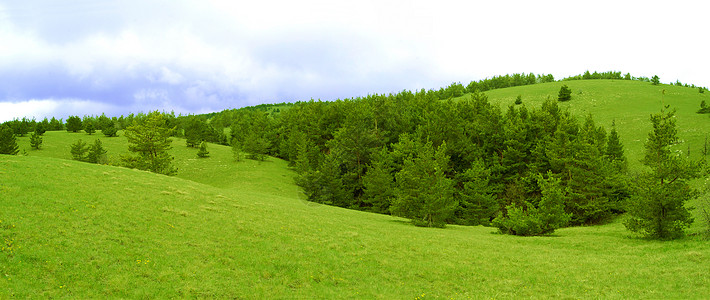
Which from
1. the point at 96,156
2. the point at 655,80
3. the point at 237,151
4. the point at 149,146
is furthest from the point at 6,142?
the point at 655,80

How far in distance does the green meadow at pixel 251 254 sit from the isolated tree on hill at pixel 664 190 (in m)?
1.69

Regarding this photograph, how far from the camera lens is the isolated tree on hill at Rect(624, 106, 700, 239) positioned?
Answer: 26.5 metres

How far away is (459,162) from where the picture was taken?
65562 millimetres

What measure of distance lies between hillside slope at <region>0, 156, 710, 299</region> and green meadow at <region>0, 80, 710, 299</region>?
0.08 m

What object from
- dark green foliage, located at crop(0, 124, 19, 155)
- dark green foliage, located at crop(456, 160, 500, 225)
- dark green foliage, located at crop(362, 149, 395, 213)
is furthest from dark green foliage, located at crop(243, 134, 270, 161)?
dark green foliage, located at crop(456, 160, 500, 225)

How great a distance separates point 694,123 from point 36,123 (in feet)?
493

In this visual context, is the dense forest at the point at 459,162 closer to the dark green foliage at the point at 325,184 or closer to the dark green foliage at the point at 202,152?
the dark green foliage at the point at 325,184

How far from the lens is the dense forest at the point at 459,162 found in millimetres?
39688

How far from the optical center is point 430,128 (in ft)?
226

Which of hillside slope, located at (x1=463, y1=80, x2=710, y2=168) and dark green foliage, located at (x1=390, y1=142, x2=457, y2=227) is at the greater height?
hillside slope, located at (x1=463, y1=80, x2=710, y2=168)

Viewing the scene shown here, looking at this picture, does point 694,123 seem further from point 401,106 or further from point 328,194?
point 328,194

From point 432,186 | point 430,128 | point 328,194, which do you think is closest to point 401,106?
point 430,128

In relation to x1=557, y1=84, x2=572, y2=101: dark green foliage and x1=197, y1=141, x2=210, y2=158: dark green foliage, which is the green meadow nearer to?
Answer: x1=197, y1=141, x2=210, y2=158: dark green foliage

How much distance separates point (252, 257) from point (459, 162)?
52.3m
